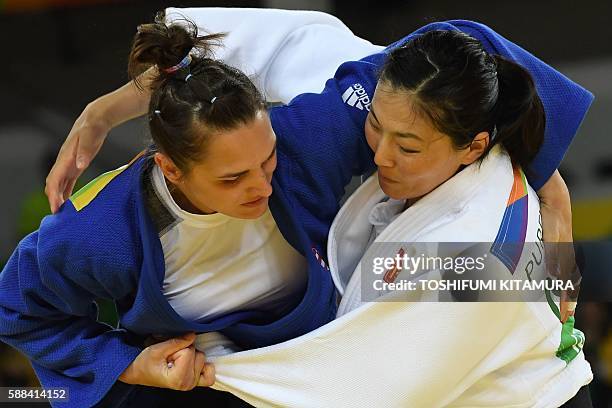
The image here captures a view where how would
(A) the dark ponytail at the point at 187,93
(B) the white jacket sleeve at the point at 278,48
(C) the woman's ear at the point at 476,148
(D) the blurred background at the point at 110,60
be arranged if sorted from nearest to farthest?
(A) the dark ponytail at the point at 187,93 < (C) the woman's ear at the point at 476,148 < (B) the white jacket sleeve at the point at 278,48 < (D) the blurred background at the point at 110,60

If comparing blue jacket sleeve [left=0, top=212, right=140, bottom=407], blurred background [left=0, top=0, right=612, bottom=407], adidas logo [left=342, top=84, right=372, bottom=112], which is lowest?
blurred background [left=0, top=0, right=612, bottom=407]

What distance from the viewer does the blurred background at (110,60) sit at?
2914 mm

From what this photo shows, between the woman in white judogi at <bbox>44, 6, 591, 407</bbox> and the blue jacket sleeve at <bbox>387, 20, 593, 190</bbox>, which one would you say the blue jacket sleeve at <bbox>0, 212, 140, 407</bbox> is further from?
the blue jacket sleeve at <bbox>387, 20, 593, 190</bbox>

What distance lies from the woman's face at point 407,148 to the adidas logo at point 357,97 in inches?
2.6

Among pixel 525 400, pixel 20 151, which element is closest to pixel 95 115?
pixel 525 400

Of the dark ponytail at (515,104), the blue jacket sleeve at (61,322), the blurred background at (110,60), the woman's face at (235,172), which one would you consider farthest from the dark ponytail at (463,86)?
the blurred background at (110,60)

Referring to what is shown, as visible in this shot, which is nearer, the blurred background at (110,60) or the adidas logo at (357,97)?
the adidas logo at (357,97)

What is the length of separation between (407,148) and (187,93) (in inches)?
13.2

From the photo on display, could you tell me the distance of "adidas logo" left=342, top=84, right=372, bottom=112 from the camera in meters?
1.57

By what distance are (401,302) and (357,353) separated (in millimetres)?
104

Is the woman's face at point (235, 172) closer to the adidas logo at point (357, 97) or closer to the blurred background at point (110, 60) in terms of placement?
the adidas logo at point (357, 97)

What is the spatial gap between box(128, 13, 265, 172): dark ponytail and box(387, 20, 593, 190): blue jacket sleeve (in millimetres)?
313

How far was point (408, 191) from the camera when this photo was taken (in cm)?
151

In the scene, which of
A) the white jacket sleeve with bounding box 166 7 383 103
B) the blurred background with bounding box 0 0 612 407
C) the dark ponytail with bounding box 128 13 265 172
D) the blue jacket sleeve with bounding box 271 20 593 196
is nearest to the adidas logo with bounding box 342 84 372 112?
the blue jacket sleeve with bounding box 271 20 593 196
